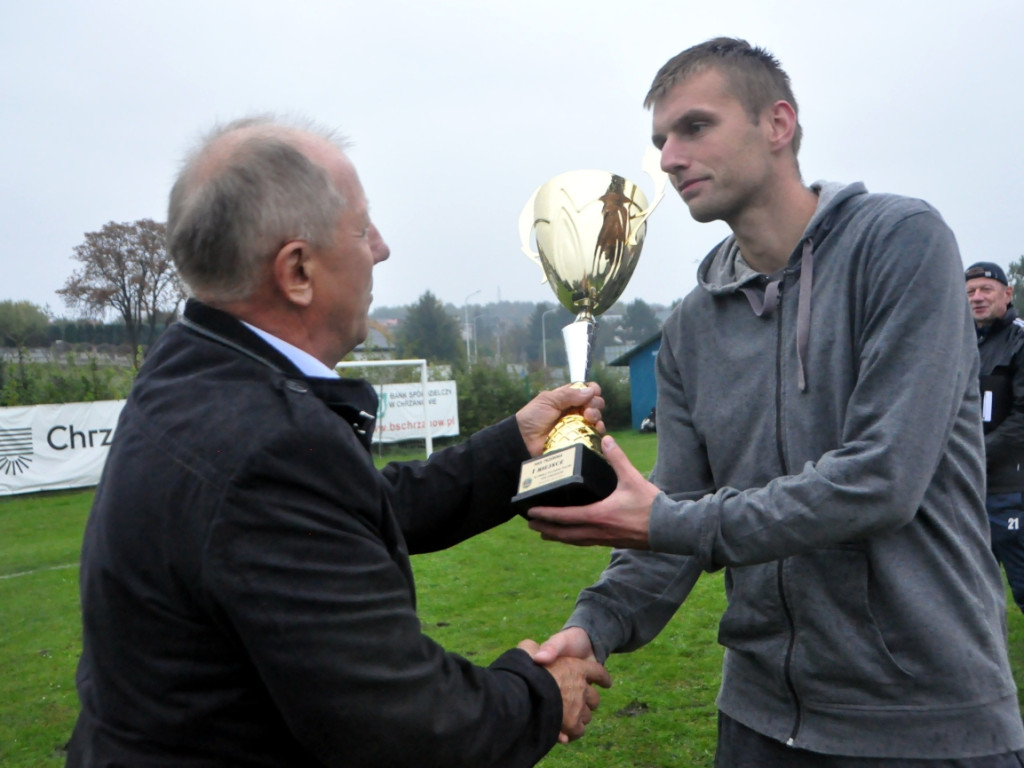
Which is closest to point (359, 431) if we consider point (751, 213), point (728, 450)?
point (728, 450)

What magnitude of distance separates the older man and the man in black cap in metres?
5.14

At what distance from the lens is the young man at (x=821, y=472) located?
1827 mm

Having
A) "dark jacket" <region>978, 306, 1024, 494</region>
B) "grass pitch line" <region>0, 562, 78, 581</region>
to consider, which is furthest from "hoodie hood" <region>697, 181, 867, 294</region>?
"grass pitch line" <region>0, 562, 78, 581</region>

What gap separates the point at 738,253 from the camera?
2.38 m

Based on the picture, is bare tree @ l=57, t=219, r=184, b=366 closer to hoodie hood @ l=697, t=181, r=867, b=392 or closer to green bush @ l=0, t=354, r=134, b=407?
green bush @ l=0, t=354, r=134, b=407

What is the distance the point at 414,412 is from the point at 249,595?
22.4m

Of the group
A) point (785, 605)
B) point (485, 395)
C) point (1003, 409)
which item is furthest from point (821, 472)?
point (485, 395)

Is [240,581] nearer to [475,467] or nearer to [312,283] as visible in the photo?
[312,283]

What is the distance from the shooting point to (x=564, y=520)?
2104 millimetres

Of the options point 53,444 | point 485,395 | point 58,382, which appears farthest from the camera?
point 485,395

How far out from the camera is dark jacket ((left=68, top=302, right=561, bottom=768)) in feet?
4.64

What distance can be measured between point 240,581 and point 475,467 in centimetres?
115

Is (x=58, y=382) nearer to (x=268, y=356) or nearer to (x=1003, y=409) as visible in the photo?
(x=1003, y=409)

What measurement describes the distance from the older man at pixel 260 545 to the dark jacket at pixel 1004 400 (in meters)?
5.18
